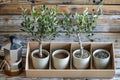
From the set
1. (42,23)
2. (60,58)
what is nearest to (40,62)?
(60,58)

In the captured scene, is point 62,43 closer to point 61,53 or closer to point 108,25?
point 61,53

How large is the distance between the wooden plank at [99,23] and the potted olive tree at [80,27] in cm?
25

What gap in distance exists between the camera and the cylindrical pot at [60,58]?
5.26 feet

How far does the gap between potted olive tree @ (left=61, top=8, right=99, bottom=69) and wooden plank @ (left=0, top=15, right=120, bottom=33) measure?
25cm

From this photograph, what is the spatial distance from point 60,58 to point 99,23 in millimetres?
367

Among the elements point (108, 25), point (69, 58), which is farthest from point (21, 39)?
point (108, 25)

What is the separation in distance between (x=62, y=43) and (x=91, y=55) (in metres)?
0.15

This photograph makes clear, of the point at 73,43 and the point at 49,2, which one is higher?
the point at 49,2

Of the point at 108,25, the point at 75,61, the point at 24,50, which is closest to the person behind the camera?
the point at 75,61

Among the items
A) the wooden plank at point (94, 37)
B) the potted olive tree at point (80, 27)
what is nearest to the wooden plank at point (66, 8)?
the wooden plank at point (94, 37)

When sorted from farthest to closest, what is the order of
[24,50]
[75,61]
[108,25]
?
[108,25] < [24,50] < [75,61]

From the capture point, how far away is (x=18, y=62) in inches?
64.1

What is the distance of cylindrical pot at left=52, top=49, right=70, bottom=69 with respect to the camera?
5.26ft

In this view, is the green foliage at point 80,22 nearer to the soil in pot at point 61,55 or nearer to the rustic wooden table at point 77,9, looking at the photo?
the soil in pot at point 61,55
